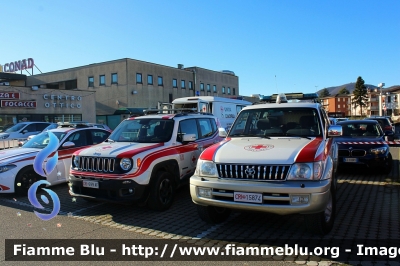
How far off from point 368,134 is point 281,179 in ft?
23.9

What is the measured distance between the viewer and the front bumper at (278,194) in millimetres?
4199

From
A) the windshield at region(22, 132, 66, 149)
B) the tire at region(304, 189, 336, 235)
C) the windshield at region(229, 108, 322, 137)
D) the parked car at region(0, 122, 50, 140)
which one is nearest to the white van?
the parked car at region(0, 122, 50, 140)

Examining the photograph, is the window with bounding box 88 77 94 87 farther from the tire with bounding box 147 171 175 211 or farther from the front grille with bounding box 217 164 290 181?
the front grille with bounding box 217 164 290 181

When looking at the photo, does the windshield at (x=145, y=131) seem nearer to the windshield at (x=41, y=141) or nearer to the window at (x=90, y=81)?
the windshield at (x=41, y=141)

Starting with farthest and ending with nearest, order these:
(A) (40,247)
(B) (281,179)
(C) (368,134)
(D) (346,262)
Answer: (C) (368,134) → (A) (40,247) → (B) (281,179) → (D) (346,262)

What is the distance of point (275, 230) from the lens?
5145 millimetres

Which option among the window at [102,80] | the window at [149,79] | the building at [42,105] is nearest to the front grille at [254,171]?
the building at [42,105]

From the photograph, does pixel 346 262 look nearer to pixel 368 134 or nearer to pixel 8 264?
pixel 8 264

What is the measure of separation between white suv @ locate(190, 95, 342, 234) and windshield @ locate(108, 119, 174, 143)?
1868mm

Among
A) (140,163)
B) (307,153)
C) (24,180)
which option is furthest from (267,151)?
(24,180)

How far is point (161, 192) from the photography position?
20.7 ft

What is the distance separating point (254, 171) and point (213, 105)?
43.0 ft

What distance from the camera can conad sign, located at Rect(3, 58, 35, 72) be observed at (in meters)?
41.9

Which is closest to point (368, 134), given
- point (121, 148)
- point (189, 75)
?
point (121, 148)
